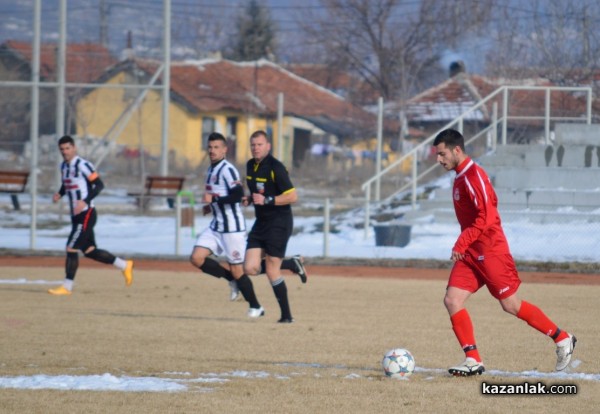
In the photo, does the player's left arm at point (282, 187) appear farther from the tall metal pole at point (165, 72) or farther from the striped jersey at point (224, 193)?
the tall metal pole at point (165, 72)

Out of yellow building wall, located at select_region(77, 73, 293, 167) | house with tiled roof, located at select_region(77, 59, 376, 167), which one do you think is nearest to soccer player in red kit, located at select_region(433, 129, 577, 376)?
yellow building wall, located at select_region(77, 73, 293, 167)

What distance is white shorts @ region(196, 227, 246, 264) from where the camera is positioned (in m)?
13.2

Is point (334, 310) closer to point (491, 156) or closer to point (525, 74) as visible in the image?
point (491, 156)

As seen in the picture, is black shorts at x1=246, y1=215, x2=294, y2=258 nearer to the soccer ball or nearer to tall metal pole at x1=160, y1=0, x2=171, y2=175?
the soccer ball

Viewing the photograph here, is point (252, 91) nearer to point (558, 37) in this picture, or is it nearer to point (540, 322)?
point (558, 37)

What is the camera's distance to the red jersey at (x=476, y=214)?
8570mm

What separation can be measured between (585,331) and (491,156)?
15385mm

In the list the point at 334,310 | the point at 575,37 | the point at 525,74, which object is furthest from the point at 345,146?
the point at 334,310

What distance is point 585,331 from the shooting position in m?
11.8

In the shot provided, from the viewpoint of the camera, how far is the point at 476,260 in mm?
8781

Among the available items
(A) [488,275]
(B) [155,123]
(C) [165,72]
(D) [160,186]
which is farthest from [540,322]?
(B) [155,123]

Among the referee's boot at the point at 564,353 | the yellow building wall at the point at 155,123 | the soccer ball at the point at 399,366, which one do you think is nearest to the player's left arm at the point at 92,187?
the soccer ball at the point at 399,366

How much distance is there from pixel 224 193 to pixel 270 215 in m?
1.06

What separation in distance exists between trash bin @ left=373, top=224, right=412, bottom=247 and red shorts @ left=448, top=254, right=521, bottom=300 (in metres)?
15.4
